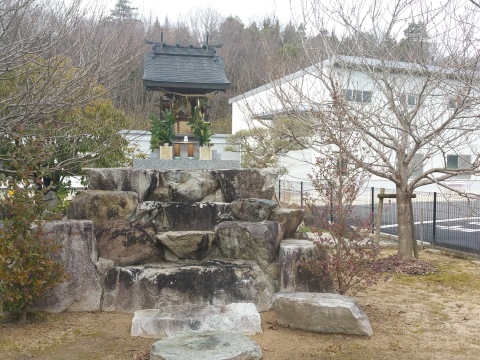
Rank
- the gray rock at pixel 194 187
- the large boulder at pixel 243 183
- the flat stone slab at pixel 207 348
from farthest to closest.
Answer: the large boulder at pixel 243 183 < the gray rock at pixel 194 187 < the flat stone slab at pixel 207 348

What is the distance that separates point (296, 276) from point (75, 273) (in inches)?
105

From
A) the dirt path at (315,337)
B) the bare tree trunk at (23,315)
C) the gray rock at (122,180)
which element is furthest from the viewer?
the gray rock at (122,180)

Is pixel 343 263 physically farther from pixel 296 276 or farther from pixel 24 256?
pixel 24 256

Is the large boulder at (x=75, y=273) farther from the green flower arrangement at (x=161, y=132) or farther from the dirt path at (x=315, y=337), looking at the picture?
the green flower arrangement at (x=161, y=132)

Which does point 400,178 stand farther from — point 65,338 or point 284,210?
point 65,338

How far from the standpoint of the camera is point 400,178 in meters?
8.32

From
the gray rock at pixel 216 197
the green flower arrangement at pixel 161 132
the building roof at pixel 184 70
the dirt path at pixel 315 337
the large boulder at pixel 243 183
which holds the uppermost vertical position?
the building roof at pixel 184 70

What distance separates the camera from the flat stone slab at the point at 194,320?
4.76 m

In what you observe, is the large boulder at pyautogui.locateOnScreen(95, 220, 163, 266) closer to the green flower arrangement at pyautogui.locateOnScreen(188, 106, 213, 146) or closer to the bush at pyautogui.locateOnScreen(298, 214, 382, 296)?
the bush at pyautogui.locateOnScreen(298, 214, 382, 296)

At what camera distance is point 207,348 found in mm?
3896

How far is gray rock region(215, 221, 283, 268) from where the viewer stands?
19.7ft

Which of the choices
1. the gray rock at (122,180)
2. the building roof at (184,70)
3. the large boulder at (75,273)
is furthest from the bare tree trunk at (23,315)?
the building roof at (184,70)

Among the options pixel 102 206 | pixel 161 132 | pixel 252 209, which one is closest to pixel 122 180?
pixel 102 206

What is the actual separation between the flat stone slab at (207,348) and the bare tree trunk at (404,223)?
16.9 ft
